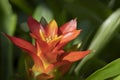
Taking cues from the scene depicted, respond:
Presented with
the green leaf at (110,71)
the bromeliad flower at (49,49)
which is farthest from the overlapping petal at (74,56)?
the green leaf at (110,71)

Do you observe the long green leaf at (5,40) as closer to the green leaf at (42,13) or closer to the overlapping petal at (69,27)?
the green leaf at (42,13)

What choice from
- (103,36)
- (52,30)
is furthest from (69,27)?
(103,36)

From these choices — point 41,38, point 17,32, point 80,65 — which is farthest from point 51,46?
point 17,32

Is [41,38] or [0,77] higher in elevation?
[41,38]

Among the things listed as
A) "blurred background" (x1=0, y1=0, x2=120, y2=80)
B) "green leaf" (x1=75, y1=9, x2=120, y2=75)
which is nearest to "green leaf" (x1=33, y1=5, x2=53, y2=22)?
"blurred background" (x1=0, y1=0, x2=120, y2=80)

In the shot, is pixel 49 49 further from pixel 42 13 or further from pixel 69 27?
pixel 42 13

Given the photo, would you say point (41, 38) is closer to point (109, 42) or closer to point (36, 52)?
point (36, 52)

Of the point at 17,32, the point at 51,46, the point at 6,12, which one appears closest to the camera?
the point at 51,46
